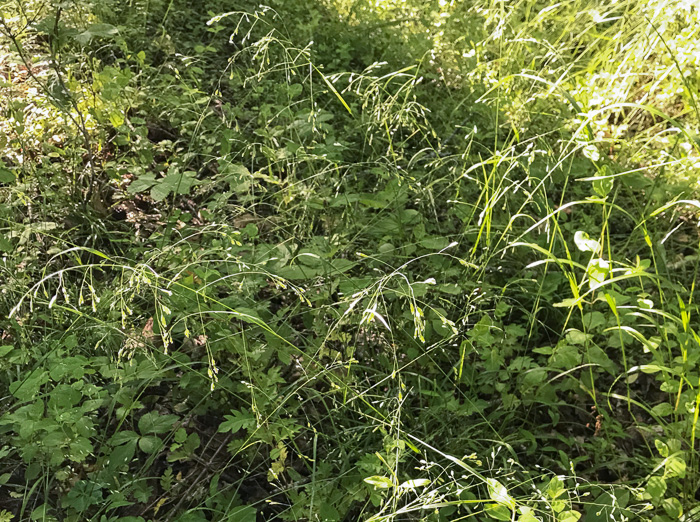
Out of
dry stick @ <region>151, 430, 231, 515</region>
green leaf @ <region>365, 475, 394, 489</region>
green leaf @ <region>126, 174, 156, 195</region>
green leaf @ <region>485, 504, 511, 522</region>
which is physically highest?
green leaf @ <region>126, 174, 156, 195</region>

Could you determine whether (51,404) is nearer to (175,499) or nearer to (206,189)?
(175,499)

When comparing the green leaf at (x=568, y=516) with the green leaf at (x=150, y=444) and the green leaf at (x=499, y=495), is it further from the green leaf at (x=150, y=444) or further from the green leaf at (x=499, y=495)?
the green leaf at (x=150, y=444)

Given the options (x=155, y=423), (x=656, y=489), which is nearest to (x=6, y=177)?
(x=155, y=423)

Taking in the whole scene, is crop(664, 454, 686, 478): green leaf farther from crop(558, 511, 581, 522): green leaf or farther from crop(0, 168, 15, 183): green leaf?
crop(0, 168, 15, 183): green leaf

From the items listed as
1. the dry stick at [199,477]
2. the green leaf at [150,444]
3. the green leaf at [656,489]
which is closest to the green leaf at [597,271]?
the green leaf at [656,489]

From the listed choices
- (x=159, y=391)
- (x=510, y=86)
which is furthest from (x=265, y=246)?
(x=510, y=86)

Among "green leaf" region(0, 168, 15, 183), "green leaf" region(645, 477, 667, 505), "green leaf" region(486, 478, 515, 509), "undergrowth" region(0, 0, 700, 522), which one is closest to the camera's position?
"green leaf" region(486, 478, 515, 509)

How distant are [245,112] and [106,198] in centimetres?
79

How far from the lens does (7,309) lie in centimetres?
Result: 194

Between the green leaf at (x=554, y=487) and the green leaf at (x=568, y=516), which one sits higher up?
the green leaf at (x=554, y=487)

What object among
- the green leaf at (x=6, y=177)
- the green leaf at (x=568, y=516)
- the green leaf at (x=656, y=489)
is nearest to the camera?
the green leaf at (x=568, y=516)

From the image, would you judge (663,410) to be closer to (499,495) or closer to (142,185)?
(499,495)

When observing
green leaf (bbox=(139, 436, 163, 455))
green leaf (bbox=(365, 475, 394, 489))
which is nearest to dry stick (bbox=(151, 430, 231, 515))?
green leaf (bbox=(139, 436, 163, 455))

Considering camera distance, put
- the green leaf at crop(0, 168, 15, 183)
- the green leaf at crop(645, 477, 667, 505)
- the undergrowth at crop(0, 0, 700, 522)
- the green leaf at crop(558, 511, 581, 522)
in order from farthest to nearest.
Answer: the green leaf at crop(0, 168, 15, 183)
the undergrowth at crop(0, 0, 700, 522)
the green leaf at crop(645, 477, 667, 505)
the green leaf at crop(558, 511, 581, 522)
